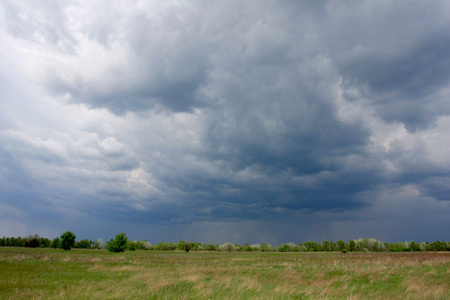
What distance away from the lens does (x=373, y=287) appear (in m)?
17.6

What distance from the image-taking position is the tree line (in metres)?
98.8

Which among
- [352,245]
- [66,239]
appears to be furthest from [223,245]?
[66,239]

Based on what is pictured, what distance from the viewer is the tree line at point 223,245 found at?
324 feet

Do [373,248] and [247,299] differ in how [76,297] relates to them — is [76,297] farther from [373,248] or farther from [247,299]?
[373,248]

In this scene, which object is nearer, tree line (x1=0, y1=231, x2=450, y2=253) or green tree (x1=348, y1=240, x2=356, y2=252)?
tree line (x1=0, y1=231, x2=450, y2=253)

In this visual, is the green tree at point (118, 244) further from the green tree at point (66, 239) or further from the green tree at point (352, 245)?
the green tree at point (352, 245)

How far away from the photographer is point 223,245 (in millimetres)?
165875

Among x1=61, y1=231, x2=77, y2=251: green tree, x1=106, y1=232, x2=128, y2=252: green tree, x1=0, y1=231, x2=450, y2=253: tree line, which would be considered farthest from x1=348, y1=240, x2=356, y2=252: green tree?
x1=61, y1=231, x2=77, y2=251: green tree

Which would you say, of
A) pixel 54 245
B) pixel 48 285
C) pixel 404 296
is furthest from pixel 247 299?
pixel 54 245

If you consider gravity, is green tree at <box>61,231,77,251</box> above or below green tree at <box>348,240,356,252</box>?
A: above

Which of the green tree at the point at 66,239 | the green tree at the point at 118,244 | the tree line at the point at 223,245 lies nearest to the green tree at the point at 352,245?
the tree line at the point at 223,245

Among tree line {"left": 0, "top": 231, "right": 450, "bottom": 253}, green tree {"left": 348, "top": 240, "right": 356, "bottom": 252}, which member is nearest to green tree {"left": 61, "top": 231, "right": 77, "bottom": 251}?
tree line {"left": 0, "top": 231, "right": 450, "bottom": 253}

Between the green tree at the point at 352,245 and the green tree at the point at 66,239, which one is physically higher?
the green tree at the point at 66,239

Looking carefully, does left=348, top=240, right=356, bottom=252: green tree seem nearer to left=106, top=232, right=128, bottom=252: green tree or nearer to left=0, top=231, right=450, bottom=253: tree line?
left=0, top=231, right=450, bottom=253: tree line
